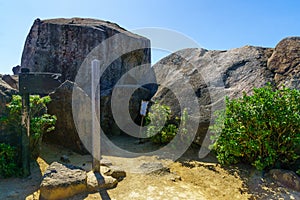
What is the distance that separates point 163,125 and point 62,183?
10.9ft

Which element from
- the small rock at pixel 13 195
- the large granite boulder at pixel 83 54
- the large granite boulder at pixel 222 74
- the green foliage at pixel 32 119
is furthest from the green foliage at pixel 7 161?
the large granite boulder at pixel 222 74

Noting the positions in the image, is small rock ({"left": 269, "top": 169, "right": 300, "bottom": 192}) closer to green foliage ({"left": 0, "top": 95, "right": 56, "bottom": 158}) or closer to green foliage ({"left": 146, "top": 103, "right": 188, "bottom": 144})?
green foliage ({"left": 146, "top": 103, "right": 188, "bottom": 144})

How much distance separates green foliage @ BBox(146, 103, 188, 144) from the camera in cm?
626

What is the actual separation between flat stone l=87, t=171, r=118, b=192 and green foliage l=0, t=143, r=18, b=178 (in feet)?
4.66

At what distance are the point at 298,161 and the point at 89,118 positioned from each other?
4554 millimetres

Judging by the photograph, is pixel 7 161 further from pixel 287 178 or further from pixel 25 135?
pixel 287 178

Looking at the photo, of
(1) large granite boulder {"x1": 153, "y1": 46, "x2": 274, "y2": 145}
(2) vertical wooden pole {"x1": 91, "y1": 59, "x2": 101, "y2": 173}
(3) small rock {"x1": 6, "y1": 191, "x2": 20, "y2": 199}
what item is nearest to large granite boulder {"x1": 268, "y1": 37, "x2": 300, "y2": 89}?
(1) large granite boulder {"x1": 153, "y1": 46, "x2": 274, "y2": 145}

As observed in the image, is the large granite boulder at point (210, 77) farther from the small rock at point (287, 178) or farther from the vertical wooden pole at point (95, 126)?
the vertical wooden pole at point (95, 126)

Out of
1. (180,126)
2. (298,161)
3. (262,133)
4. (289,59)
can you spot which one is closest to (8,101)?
(180,126)

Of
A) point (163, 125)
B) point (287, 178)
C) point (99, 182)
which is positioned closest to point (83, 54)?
point (163, 125)

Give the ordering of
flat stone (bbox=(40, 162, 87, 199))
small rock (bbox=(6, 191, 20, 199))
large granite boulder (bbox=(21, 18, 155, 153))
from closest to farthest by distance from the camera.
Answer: flat stone (bbox=(40, 162, 87, 199))
small rock (bbox=(6, 191, 20, 199))
large granite boulder (bbox=(21, 18, 155, 153))

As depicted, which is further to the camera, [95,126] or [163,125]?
[163,125]

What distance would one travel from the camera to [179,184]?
430 centimetres

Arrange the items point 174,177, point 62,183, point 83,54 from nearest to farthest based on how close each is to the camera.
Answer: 1. point 62,183
2. point 174,177
3. point 83,54
